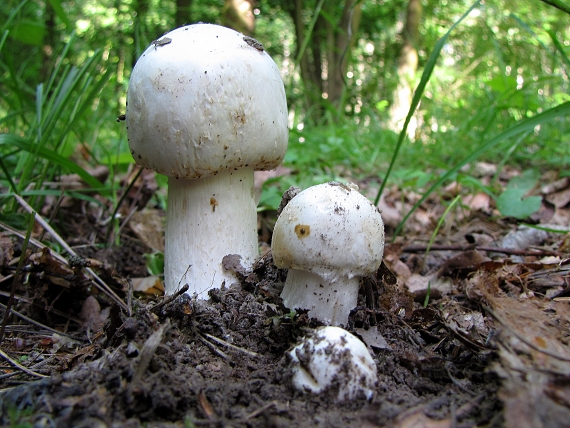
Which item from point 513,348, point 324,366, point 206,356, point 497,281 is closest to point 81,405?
point 206,356

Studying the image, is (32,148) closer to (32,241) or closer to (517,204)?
(32,241)

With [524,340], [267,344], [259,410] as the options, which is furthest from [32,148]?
[524,340]

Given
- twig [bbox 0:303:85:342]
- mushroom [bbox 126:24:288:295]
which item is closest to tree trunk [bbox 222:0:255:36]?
mushroom [bbox 126:24:288:295]

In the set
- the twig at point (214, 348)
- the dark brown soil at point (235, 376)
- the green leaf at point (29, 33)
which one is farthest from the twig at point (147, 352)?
the green leaf at point (29, 33)

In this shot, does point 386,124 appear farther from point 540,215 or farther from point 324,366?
point 324,366

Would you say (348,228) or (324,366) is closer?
(324,366)
